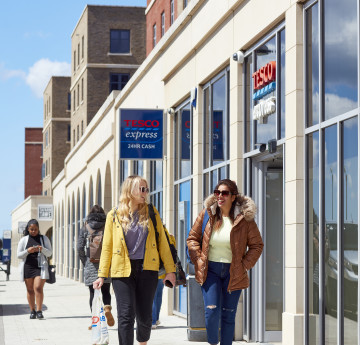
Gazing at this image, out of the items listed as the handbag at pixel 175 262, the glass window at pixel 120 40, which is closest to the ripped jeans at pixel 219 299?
A: the handbag at pixel 175 262

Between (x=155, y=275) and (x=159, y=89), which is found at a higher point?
(x=159, y=89)

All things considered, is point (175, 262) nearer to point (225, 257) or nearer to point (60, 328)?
Result: point (225, 257)

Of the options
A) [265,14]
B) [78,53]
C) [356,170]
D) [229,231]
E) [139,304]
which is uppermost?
[78,53]

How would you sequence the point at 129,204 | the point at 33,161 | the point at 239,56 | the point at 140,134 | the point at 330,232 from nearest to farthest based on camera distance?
the point at 129,204 < the point at 330,232 < the point at 239,56 < the point at 140,134 < the point at 33,161

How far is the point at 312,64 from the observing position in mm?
10266

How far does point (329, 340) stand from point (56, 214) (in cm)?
5363

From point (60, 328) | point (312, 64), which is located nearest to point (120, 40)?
point (60, 328)

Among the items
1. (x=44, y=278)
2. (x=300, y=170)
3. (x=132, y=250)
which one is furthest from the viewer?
(x=44, y=278)

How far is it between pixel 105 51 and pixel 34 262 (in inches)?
1623

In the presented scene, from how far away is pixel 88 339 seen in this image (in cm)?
1321

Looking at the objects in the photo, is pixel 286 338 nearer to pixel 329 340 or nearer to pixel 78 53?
pixel 329 340

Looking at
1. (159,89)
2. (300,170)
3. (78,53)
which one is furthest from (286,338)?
(78,53)

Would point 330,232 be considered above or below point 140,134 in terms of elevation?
below

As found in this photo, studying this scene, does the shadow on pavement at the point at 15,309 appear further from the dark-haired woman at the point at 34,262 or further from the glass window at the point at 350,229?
the glass window at the point at 350,229
